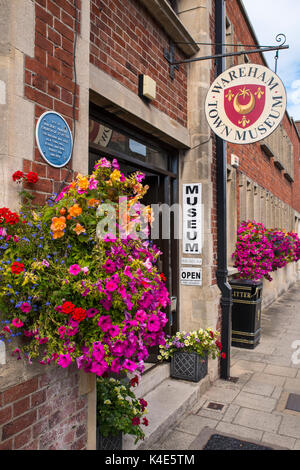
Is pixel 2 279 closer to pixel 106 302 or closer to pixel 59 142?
pixel 106 302

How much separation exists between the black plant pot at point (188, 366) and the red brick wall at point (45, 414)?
2.43m

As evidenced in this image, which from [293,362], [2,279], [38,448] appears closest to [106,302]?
[2,279]

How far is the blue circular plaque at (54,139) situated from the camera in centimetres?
243

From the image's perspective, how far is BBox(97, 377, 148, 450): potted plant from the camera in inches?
116

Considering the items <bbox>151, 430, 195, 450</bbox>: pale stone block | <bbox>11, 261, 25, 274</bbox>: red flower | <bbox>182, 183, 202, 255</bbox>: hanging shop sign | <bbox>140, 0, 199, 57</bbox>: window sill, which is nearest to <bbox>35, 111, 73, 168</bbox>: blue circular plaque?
<bbox>11, 261, 25, 274</bbox>: red flower

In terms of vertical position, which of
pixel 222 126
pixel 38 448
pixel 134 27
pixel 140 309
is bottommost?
pixel 38 448

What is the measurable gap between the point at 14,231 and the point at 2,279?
276mm

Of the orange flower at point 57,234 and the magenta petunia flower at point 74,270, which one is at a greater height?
the orange flower at point 57,234

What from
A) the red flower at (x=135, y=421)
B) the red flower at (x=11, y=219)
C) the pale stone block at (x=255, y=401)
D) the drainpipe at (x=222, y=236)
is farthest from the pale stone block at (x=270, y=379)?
the red flower at (x=11, y=219)

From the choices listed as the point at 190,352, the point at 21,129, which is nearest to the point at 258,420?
the point at 190,352

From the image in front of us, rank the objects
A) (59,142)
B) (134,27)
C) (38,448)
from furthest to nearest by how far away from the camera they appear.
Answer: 1. (134,27)
2. (59,142)
3. (38,448)

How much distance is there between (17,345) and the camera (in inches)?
86.7

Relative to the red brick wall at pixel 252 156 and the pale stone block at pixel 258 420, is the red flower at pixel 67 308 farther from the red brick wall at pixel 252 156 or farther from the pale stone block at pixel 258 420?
the red brick wall at pixel 252 156

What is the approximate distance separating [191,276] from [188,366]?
4.08 feet
